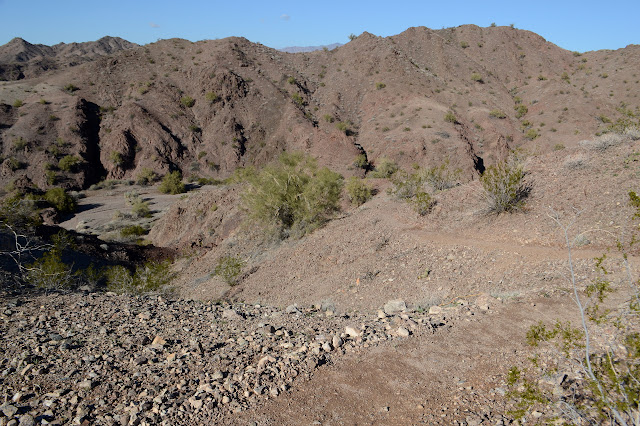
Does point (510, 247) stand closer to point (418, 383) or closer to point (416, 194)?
point (416, 194)

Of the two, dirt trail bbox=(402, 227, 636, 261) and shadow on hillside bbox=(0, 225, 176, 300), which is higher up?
dirt trail bbox=(402, 227, 636, 261)

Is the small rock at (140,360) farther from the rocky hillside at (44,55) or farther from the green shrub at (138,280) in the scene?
the rocky hillside at (44,55)

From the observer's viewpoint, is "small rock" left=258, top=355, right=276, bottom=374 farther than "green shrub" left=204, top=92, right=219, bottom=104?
No

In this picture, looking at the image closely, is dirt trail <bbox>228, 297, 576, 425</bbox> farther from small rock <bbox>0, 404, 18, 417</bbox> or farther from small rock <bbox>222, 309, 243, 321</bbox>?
small rock <bbox>222, 309, 243, 321</bbox>

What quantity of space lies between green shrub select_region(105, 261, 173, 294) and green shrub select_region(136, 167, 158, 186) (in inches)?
981

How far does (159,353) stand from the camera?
211 inches

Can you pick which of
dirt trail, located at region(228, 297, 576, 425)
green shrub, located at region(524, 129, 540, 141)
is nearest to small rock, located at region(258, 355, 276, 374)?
dirt trail, located at region(228, 297, 576, 425)

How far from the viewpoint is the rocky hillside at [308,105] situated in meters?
37.5

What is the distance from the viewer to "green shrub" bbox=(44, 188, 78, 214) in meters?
29.8

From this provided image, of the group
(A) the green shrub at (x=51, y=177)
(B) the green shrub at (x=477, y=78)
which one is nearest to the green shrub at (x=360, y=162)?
(A) the green shrub at (x=51, y=177)

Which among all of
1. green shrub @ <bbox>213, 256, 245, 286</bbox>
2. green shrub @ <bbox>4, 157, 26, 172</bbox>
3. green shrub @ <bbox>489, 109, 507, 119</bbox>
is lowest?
green shrub @ <bbox>213, 256, 245, 286</bbox>

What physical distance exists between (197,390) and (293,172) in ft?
40.7

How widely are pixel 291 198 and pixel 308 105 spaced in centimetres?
3409

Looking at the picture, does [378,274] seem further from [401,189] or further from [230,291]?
[401,189]
